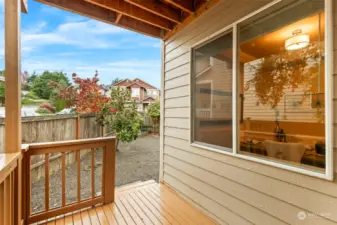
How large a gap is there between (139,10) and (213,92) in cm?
166

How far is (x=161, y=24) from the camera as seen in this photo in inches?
118

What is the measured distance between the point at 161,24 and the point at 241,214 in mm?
2942

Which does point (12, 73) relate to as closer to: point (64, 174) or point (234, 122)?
point (64, 174)

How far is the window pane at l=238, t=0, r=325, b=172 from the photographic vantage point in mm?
1455

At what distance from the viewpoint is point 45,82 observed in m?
4.72

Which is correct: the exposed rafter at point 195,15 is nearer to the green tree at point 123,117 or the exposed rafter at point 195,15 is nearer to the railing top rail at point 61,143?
the railing top rail at point 61,143

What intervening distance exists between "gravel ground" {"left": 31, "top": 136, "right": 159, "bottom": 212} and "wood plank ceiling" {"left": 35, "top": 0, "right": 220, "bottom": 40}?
2.91 m

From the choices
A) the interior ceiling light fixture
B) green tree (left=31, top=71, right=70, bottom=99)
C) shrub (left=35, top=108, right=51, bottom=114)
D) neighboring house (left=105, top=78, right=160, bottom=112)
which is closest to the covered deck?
the interior ceiling light fixture

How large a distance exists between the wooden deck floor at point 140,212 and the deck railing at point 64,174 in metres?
0.10

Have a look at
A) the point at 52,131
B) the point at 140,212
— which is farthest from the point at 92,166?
the point at 52,131

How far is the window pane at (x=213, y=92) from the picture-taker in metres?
2.07

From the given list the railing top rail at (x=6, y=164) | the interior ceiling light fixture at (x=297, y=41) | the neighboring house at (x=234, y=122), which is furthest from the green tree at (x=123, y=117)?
the interior ceiling light fixture at (x=297, y=41)

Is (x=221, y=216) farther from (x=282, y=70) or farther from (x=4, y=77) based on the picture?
(x=4, y=77)

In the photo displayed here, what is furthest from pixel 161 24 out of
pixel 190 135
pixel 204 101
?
pixel 190 135
